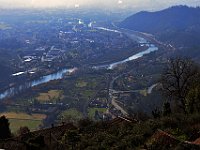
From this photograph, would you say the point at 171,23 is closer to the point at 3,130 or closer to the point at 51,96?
the point at 51,96

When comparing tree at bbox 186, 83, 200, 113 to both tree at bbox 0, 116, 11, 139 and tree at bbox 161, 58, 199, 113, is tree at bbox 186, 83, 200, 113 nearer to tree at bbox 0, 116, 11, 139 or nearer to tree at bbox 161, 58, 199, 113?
tree at bbox 161, 58, 199, 113

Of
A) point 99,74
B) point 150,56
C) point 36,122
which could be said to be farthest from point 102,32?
point 36,122

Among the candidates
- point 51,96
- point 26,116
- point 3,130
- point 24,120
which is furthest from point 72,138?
point 51,96

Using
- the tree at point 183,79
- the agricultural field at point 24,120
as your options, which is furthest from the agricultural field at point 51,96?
the tree at point 183,79

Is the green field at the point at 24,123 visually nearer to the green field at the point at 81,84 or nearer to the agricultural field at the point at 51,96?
the agricultural field at the point at 51,96

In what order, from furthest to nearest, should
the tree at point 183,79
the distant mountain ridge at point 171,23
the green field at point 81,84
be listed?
the distant mountain ridge at point 171,23 < the green field at point 81,84 < the tree at point 183,79

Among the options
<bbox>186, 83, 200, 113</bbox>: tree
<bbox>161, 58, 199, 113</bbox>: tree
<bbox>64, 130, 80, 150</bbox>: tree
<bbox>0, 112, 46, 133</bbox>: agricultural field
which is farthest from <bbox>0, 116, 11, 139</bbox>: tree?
<bbox>0, 112, 46, 133</bbox>: agricultural field
